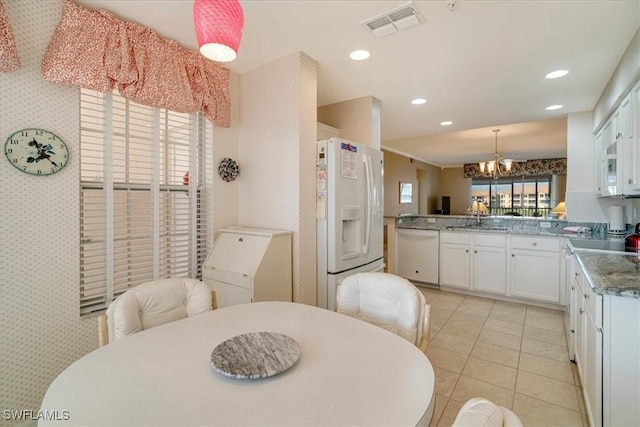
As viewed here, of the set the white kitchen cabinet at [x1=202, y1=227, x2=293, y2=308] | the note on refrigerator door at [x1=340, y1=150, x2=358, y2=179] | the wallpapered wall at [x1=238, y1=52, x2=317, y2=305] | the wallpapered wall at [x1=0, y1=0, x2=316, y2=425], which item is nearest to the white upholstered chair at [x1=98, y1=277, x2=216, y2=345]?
the white kitchen cabinet at [x1=202, y1=227, x2=293, y2=308]

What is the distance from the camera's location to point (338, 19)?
1.99 metres

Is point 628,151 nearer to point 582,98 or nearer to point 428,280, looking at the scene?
point 582,98

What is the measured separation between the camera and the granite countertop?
4.61 feet

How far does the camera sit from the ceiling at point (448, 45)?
188 cm

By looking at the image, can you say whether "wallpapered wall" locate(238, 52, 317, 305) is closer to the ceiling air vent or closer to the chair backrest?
the ceiling air vent

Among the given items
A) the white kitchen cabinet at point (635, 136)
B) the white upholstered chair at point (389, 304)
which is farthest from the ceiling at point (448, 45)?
the white upholstered chair at point (389, 304)

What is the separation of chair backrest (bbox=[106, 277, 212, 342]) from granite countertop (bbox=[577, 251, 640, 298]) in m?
2.01

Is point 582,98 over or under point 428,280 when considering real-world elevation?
over

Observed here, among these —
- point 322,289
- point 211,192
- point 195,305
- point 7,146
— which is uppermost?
point 7,146

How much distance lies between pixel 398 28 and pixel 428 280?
3626 mm

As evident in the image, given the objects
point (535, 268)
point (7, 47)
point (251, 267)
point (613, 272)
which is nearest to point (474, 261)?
point (535, 268)

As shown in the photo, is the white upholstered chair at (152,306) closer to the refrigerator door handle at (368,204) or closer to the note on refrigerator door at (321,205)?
the note on refrigerator door at (321,205)

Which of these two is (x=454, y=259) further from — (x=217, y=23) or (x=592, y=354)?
(x=217, y=23)

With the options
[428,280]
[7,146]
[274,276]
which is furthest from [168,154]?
[428,280]
